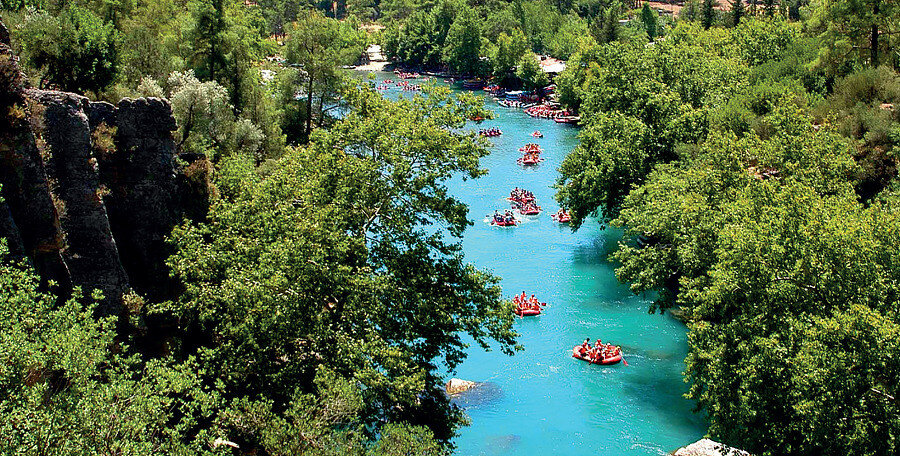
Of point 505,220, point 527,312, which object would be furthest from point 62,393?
point 505,220

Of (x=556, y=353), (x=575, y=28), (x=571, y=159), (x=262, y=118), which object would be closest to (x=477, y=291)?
(x=556, y=353)

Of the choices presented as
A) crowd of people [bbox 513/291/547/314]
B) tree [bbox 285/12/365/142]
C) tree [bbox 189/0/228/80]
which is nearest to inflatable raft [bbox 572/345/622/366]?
crowd of people [bbox 513/291/547/314]

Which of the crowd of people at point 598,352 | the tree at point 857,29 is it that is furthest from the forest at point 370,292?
the tree at point 857,29

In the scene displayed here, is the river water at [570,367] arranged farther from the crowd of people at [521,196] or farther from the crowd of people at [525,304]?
the crowd of people at [521,196]

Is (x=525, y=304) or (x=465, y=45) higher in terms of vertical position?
(x=465, y=45)

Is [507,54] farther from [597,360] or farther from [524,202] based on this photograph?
[597,360]

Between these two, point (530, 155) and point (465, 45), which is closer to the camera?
point (530, 155)

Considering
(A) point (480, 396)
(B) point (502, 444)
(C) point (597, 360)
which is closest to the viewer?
(B) point (502, 444)
